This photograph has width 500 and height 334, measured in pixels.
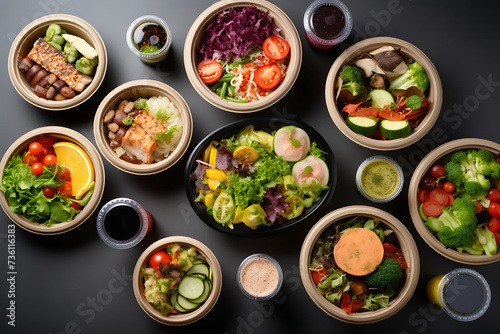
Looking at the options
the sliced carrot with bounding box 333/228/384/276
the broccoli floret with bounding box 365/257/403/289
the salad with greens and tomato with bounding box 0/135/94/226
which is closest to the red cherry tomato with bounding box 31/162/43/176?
the salad with greens and tomato with bounding box 0/135/94/226

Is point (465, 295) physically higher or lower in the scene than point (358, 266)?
lower

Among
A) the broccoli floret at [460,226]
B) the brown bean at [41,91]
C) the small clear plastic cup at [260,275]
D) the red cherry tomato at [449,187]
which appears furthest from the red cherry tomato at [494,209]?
the brown bean at [41,91]

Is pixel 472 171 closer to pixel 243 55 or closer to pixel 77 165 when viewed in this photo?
pixel 243 55

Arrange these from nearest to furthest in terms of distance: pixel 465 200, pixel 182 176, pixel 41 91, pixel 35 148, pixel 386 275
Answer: pixel 386 275
pixel 465 200
pixel 35 148
pixel 41 91
pixel 182 176

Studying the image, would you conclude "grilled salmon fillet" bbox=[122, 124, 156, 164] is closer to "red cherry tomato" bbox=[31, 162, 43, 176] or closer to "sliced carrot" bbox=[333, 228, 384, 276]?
"red cherry tomato" bbox=[31, 162, 43, 176]

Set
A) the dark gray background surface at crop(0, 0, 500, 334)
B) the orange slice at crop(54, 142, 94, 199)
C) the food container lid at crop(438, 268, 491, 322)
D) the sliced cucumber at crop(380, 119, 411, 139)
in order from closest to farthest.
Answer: the food container lid at crop(438, 268, 491, 322), the sliced cucumber at crop(380, 119, 411, 139), the orange slice at crop(54, 142, 94, 199), the dark gray background surface at crop(0, 0, 500, 334)

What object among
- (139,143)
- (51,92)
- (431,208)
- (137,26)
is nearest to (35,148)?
(51,92)
